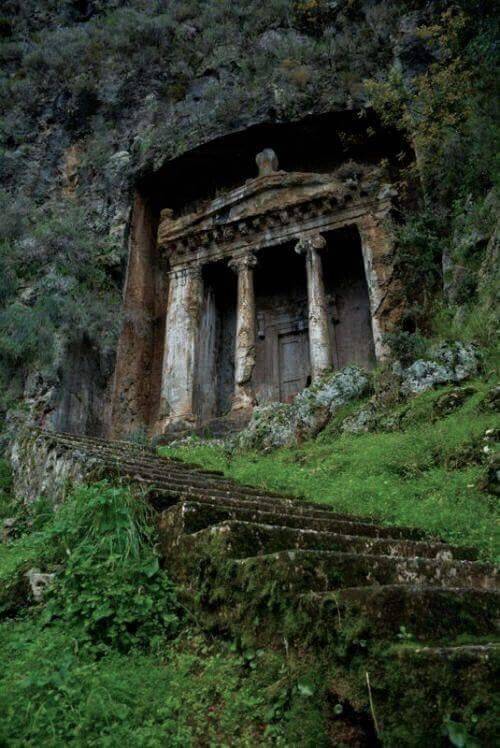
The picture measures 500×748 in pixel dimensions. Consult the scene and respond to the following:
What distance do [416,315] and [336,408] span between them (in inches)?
142

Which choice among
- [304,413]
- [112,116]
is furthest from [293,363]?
[112,116]

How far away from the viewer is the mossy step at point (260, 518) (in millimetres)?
3422

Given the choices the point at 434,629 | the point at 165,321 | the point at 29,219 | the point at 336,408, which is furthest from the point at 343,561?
the point at 29,219

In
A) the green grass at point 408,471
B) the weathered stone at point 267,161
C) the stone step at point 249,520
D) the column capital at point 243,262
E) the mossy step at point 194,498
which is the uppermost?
the weathered stone at point 267,161

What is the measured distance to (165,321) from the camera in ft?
56.9

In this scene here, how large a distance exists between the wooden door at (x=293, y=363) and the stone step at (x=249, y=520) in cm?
1150

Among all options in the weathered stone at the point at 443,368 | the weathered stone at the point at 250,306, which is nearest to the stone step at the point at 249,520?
the weathered stone at the point at 443,368

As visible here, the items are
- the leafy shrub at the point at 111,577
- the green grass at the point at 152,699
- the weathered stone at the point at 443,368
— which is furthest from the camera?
the weathered stone at the point at 443,368

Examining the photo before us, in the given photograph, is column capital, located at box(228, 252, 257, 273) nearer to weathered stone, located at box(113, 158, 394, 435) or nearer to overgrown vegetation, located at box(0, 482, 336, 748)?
weathered stone, located at box(113, 158, 394, 435)

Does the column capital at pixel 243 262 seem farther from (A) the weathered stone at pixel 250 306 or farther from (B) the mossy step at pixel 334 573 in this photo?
(B) the mossy step at pixel 334 573

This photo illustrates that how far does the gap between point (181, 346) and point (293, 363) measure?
3276 mm

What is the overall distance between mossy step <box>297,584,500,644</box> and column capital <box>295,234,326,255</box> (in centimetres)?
1345

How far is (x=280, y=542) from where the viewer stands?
10.6 feet

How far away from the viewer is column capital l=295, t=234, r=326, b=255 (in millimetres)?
15055
